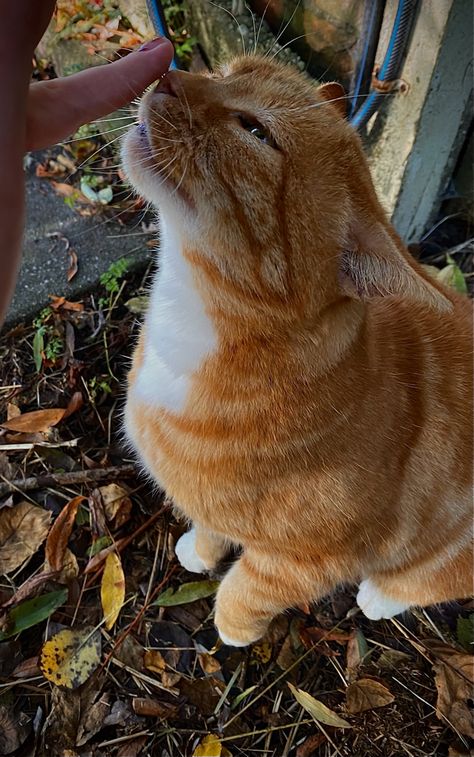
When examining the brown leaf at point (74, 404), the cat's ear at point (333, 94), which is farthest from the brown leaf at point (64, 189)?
the cat's ear at point (333, 94)

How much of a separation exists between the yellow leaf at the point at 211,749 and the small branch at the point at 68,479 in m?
0.90

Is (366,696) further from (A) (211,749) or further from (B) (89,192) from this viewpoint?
(B) (89,192)

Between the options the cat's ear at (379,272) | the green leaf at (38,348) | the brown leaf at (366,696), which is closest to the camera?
the cat's ear at (379,272)

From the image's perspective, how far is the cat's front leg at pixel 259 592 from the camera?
1.56 m

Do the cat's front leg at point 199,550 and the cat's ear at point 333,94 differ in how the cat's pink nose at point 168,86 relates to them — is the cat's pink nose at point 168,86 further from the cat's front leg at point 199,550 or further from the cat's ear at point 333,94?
the cat's front leg at point 199,550

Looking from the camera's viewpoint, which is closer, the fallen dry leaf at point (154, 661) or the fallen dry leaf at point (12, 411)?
the fallen dry leaf at point (154, 661)

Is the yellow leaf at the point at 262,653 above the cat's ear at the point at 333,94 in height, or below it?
below

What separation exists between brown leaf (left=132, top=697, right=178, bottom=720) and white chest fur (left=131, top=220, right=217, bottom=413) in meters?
0.98

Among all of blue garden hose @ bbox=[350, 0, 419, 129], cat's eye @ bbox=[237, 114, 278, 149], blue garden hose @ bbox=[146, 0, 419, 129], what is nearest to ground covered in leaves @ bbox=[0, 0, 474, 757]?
blue garden hose @ bbox=[146, 0, 419, 129]

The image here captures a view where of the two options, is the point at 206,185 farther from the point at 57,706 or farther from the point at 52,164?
the point at 52,164

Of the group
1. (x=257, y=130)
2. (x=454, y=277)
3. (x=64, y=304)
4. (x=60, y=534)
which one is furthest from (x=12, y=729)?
(x=454, y=277)

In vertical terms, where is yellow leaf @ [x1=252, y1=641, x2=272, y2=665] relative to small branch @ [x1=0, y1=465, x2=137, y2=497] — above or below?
below

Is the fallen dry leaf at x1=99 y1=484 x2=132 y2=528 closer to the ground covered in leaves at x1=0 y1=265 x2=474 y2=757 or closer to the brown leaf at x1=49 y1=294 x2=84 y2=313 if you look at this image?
the ground covered in leaves at x1=0 y1=265 x2=474 y2=757

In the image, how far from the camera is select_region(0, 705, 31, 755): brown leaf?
1.66 meters
